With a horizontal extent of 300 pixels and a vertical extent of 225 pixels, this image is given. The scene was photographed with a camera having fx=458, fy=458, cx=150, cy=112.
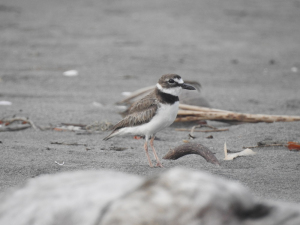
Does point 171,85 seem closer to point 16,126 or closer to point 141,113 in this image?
point 141,113

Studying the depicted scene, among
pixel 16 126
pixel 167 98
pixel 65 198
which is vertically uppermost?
pixel 65 198

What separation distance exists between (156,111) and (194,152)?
0.66 meters

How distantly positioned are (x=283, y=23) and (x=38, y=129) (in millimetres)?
11766

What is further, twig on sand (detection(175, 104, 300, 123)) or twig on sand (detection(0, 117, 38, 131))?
twig on sand (detection(175, 104, 300, 123))

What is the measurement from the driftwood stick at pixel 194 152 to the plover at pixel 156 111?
0.26m

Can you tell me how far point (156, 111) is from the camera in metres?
4.91

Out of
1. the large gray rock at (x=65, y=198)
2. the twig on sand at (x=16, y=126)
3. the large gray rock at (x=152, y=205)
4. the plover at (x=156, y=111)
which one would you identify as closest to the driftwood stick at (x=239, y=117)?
the plover at (x=156, y=111)

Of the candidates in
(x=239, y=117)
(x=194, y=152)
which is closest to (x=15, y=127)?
(x=194, y=152)

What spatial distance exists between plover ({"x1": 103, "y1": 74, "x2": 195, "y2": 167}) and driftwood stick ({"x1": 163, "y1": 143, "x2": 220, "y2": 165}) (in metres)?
0.26

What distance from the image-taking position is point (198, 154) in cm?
459

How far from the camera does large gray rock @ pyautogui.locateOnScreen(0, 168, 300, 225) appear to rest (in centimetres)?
184

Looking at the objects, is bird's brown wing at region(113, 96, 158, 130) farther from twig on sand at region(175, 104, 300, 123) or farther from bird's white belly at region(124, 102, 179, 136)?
twig on sand at region(175, 104, 300, 123)

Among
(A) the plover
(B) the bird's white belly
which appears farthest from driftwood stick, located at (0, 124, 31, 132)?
(B) the bird's white belly

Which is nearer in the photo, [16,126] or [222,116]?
[16,126]
